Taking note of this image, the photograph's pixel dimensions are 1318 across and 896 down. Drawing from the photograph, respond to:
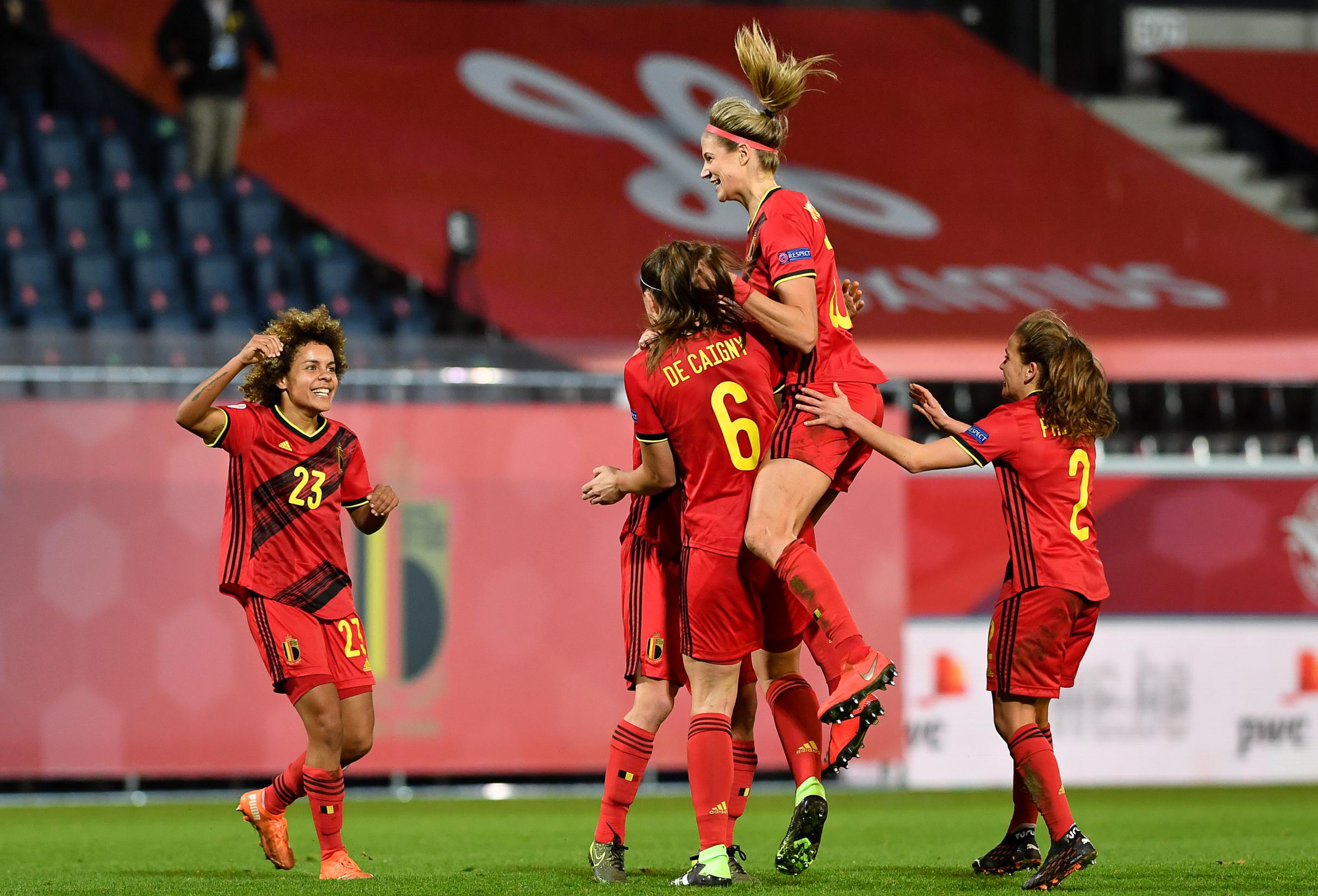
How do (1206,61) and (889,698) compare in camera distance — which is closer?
(889,698)

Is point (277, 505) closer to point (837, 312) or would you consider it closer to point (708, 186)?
point (837, 312)

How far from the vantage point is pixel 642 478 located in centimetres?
524

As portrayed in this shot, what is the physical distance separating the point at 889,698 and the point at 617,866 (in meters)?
5.20

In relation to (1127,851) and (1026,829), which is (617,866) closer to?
(1026,829)

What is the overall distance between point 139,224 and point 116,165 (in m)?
→ 0.72

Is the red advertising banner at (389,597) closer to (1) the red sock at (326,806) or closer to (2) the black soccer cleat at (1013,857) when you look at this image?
(1) the red sock at (326,806)

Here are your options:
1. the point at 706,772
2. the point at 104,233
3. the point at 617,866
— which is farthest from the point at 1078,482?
the point at 104,233

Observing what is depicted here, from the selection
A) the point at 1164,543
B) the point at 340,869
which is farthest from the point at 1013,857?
the point at 1164,543

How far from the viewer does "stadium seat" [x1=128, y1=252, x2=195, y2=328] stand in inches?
473

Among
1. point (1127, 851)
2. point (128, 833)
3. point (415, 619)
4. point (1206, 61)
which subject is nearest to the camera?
point (1127, 851)

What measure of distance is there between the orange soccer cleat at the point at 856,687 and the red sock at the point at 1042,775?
0.70 meters

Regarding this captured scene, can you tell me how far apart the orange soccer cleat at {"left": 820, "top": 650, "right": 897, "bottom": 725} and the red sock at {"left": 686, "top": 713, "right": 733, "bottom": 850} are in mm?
393

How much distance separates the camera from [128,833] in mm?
Answer: 7832

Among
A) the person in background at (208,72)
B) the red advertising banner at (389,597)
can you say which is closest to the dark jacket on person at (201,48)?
the person in background at (208,72)
